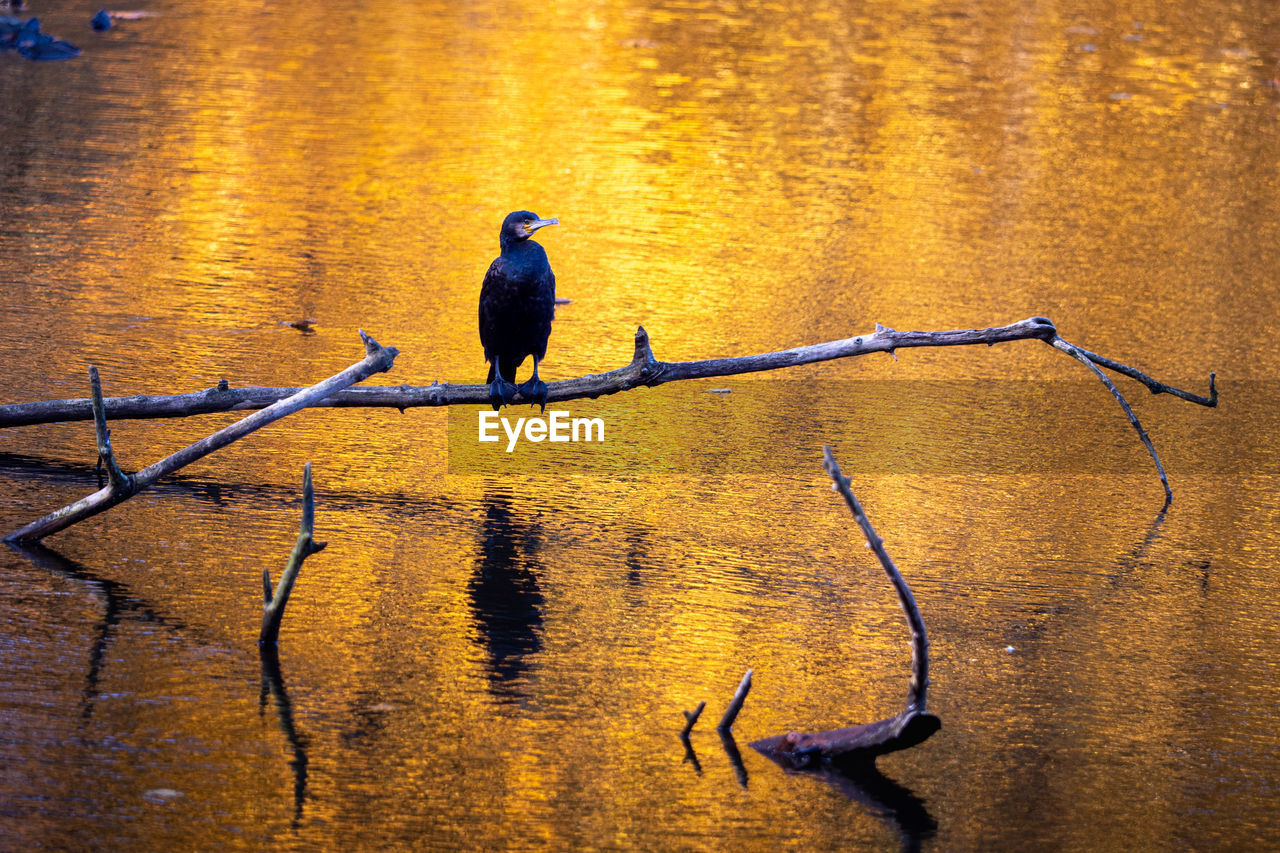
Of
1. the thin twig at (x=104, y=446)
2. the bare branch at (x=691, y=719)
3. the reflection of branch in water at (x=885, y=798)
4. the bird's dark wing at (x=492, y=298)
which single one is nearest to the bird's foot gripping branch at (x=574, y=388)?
the bird's dark wing at (x=492, y=298)

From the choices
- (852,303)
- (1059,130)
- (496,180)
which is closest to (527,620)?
(852,303)

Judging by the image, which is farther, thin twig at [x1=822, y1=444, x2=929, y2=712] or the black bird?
the black bird

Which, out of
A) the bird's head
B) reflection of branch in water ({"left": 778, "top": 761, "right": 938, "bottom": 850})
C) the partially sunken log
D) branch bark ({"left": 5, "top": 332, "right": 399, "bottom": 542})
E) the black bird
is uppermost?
the bird's head

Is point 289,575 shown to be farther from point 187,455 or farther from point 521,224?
point 521,224

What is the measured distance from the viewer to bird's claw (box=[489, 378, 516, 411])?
6066mm

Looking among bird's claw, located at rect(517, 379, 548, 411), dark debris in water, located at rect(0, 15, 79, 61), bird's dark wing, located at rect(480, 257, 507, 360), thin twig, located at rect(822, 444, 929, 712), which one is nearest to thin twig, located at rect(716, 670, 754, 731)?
thin twig, located at rect(822, 444, 929, 712)

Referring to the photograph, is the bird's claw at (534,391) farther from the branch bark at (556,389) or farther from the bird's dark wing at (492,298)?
the bird's dark wing at (492,298)

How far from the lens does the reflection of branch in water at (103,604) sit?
4.46 m

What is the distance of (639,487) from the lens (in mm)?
6238

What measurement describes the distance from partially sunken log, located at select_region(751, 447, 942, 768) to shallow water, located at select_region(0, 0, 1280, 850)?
0.10 metres

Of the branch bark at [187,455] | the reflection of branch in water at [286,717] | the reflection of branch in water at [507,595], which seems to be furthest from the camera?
the branch bark at [187,455]

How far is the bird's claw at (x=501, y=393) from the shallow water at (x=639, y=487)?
381mm

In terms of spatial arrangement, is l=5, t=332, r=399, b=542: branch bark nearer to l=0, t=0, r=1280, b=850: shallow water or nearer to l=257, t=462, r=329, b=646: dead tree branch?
l=0, t=0, r=1280, b=850: shallow water

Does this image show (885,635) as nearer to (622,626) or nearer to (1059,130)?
(622,626)
